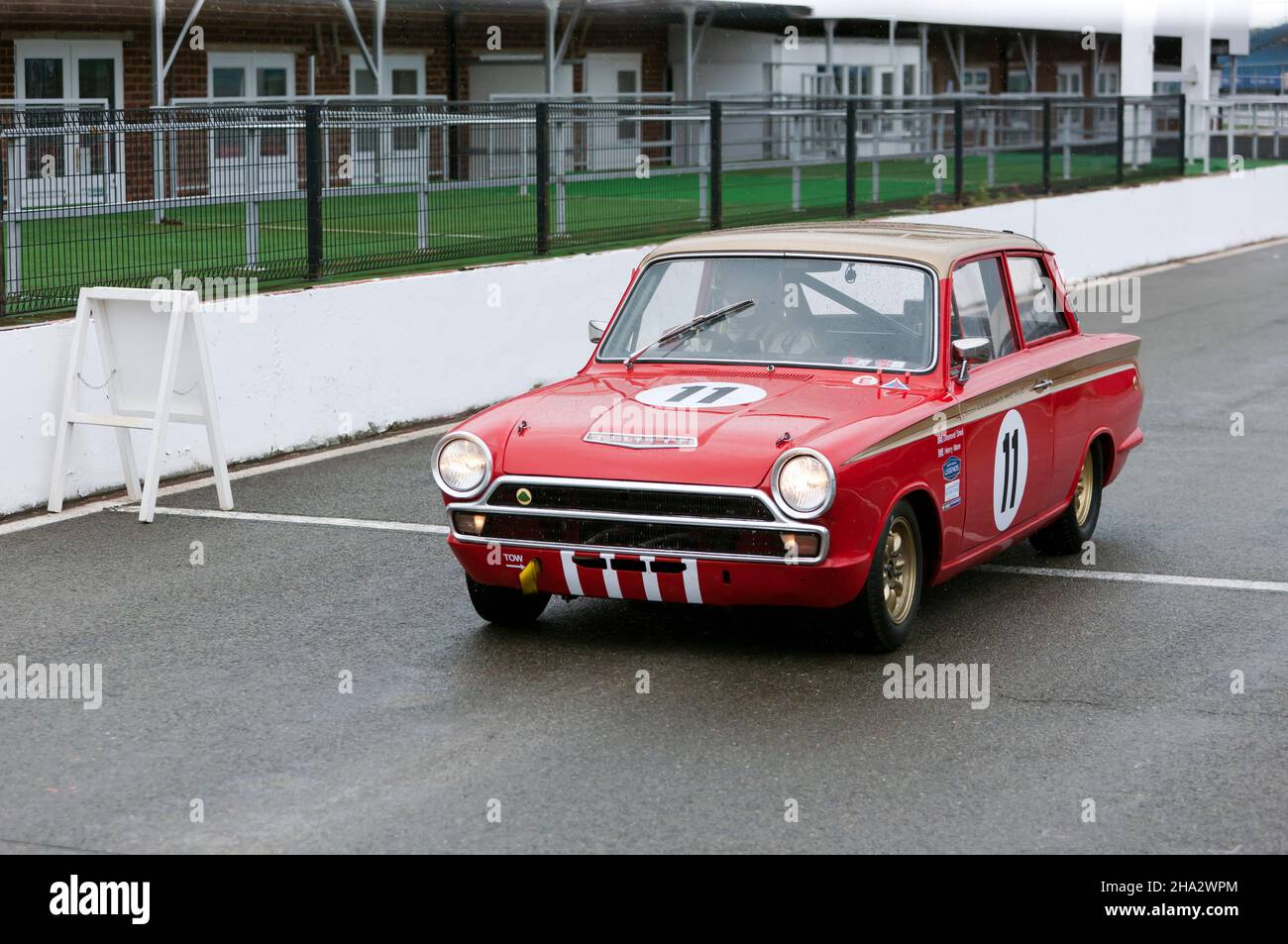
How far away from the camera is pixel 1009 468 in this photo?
7.61 metres

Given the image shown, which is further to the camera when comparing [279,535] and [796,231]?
[279,535]

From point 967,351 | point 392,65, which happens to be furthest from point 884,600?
point 392,65

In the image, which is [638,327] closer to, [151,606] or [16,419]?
[151,606]

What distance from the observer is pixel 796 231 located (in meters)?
8.10

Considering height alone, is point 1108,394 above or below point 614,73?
below

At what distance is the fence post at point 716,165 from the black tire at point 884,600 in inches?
418

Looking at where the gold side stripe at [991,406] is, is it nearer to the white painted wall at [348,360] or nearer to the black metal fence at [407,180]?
the white painted wall at [348,360]

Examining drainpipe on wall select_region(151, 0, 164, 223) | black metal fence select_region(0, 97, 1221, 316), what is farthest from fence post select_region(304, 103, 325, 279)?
drainpipe on wall select_region(151, 0, 164, 223)

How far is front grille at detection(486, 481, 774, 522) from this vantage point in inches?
254

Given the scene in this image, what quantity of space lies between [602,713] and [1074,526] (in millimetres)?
3194

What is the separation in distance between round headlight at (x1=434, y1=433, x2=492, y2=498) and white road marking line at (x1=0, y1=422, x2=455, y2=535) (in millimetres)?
3294

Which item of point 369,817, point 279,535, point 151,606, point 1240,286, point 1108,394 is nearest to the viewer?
point 369,817
